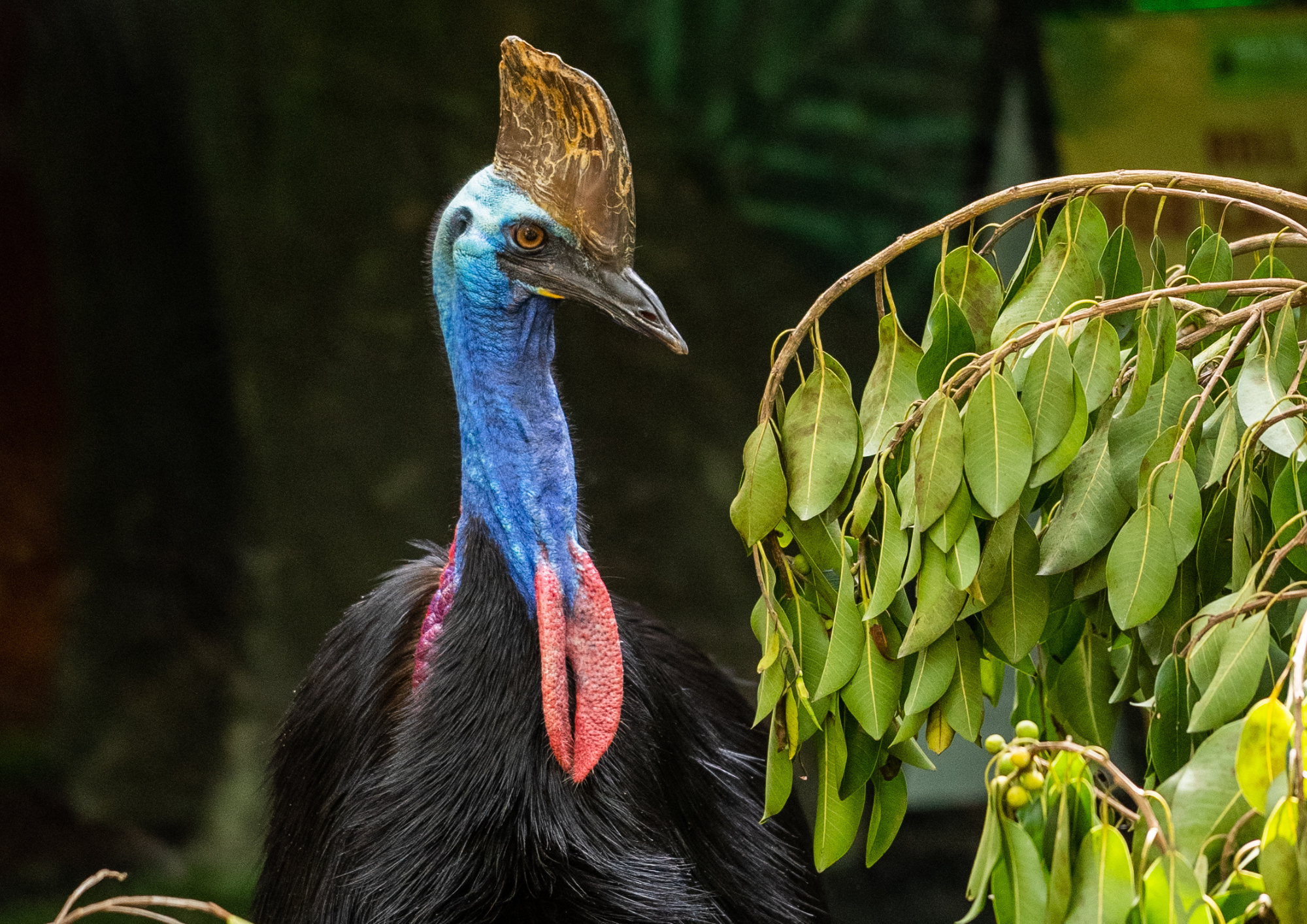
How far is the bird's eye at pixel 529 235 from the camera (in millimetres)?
1223

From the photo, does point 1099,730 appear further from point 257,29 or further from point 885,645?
point 257,29

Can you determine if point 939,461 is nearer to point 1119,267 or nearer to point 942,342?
point 942,342

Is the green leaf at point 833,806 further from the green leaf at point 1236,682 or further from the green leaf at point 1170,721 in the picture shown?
the green leaf at point 1236,682

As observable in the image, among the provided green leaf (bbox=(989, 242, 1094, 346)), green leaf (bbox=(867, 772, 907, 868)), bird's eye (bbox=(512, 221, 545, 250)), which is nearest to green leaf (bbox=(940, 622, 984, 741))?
green leaf (bbox=(867, 772, 907, 868))

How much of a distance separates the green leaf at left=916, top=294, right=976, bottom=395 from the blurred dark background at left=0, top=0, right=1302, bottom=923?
1.53m

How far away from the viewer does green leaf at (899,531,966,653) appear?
971 mm

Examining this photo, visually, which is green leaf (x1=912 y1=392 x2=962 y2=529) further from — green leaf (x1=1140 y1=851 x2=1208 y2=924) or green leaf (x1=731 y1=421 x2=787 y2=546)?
green leaf (x1=1140 y1=851 x2=1208 y2=924)

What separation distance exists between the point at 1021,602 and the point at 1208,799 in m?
0.29

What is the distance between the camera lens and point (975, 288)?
1.11 metres

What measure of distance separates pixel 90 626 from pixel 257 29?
1132mm

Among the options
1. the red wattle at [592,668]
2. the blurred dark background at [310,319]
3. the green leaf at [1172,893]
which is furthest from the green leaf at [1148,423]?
the blurred dark background at [310,319]

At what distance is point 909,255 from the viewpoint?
2588mm

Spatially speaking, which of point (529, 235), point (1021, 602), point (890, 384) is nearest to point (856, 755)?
point (1021, 602)

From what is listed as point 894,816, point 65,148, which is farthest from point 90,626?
point 894,816
